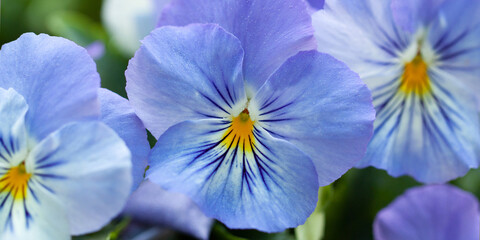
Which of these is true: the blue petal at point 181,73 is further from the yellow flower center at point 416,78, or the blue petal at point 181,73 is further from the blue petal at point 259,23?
the yellow flower center at point 416,78

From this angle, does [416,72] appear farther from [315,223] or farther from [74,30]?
[74,30]

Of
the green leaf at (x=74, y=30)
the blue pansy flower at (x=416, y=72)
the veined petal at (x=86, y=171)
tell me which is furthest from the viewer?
the green leaf at (x=74, y=30)

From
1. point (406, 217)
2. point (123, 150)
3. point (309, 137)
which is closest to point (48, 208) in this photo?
point (123, 150)

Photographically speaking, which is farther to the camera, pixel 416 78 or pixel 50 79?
pixel 416 78

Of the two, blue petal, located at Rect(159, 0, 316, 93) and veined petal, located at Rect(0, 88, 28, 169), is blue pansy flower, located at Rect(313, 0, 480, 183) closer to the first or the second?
blue petal, located at Rect(159, 0, 316, 93)

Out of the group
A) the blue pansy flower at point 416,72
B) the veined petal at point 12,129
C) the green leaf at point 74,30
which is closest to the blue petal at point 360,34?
the blue pansy flower at point 416,72

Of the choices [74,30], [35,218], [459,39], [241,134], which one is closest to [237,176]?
[241,134]

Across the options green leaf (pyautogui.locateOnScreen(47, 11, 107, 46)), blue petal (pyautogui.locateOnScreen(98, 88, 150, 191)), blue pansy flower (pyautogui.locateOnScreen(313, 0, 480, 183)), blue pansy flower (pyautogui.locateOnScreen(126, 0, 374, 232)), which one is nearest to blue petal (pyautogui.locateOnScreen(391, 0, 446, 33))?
blue pansy flower (pyautogui.locateOnScreen(313, 0, 480, 183))

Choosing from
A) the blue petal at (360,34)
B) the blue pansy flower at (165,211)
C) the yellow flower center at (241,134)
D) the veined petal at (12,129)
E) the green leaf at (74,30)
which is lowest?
the veined petal at (12,129)
